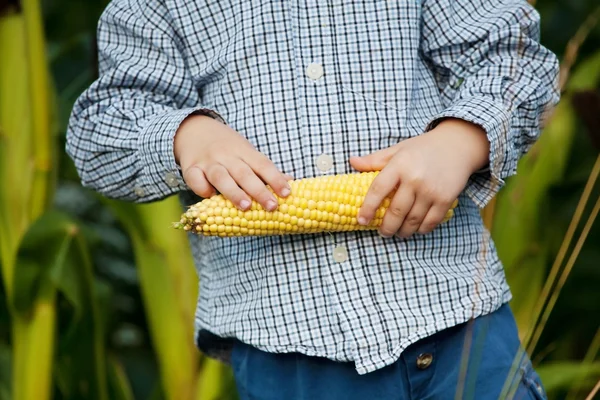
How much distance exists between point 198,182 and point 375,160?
17cm

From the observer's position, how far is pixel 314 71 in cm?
88

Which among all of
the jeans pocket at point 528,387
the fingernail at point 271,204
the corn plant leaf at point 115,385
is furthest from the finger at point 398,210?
the corn plant leaf at point 115,385

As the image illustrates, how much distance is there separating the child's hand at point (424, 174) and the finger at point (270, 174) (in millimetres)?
76

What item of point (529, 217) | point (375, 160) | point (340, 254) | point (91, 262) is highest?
point (375, 160)

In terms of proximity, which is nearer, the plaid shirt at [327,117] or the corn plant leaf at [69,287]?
the plaid shirt at [327,117]

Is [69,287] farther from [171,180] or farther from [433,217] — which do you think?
[433,217]

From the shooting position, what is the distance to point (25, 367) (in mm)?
1302

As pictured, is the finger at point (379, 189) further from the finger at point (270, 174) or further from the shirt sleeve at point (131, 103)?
the shirt sleeve at point (131, 103)

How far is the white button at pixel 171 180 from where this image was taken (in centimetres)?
86

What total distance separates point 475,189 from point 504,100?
0.31ft

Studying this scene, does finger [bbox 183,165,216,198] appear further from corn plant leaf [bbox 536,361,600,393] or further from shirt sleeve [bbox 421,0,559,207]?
corn plant leaf [bbox 536,361,600,393]

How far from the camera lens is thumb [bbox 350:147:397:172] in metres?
0.81

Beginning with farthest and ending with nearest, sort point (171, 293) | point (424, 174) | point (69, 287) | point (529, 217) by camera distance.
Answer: point (529, 217) < point (171, 293) < point (69, 287) < point (424, 174)

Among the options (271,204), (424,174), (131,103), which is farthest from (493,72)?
(131,103)
